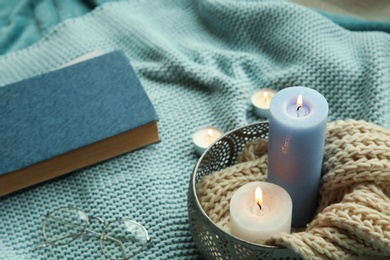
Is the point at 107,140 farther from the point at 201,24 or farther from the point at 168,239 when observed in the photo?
the point at 201,24

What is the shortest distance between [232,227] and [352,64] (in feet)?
1.06

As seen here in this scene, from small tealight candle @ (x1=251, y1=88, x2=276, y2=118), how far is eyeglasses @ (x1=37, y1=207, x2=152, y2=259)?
208 mm

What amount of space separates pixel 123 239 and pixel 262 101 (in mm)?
244

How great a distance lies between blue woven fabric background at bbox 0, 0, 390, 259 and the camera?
0.64 meters

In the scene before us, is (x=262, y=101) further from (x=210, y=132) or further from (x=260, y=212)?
(x=260, y=212)

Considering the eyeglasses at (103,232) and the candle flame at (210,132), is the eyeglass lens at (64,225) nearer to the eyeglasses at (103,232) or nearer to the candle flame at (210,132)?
the eyeglasses at (103,232)

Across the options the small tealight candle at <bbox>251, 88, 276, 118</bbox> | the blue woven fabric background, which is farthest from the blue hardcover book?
the small tealight candle at <bbox>251, 88, 276, 118</bbox>

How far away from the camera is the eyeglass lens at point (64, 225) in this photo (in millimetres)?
620

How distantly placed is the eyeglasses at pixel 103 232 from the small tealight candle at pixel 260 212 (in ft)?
0.45

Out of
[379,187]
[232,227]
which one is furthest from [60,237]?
[379,187]

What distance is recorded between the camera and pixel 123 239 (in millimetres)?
615

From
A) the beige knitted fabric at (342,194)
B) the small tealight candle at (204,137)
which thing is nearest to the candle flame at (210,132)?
the small tealight candle at (204,137)

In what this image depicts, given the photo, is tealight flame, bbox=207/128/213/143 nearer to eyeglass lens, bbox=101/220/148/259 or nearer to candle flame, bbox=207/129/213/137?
candle flame, bbox=207/129/213/137

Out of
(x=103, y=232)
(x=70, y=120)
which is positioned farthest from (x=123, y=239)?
(x=70, y=120)
